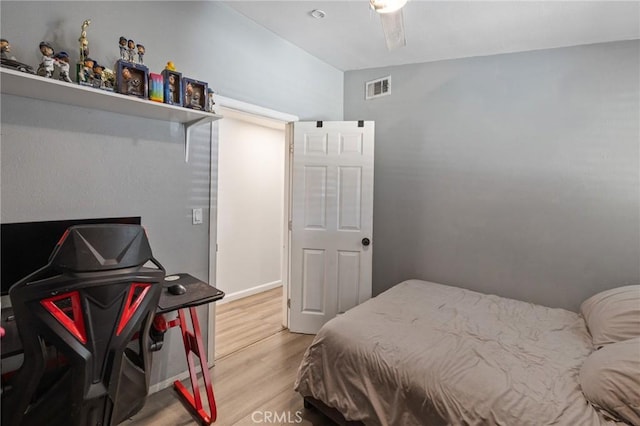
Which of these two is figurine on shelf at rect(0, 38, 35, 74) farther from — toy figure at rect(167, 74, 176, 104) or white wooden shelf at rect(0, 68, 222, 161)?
toy figure at rect(167, 74, 176, 104)

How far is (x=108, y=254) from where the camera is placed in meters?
1.11

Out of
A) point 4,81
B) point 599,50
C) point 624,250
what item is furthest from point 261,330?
point 599,50

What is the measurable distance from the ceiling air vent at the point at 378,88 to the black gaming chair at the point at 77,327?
2.95 m

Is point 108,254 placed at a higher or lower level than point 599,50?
lower

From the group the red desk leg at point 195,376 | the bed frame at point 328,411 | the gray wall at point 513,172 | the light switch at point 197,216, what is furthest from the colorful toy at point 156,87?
the gray wall at point 513,172

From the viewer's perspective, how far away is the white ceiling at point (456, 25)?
2.19m

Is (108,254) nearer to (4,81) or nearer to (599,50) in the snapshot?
(4,81)

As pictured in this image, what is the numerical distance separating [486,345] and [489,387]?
Answer: 0.40 m

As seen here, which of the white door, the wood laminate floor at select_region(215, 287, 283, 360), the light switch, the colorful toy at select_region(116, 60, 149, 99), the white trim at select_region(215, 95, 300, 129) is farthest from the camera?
the white door

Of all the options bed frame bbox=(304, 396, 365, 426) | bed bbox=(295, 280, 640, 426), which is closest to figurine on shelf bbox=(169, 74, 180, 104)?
bed bbox=(295, 280, 640, 426)

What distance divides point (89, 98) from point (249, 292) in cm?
309

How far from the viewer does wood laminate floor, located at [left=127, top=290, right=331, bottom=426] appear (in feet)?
6.28

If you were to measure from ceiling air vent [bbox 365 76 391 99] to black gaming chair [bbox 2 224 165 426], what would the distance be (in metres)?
2.95

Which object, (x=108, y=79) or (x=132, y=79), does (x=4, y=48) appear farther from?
(x=132, y=79)
